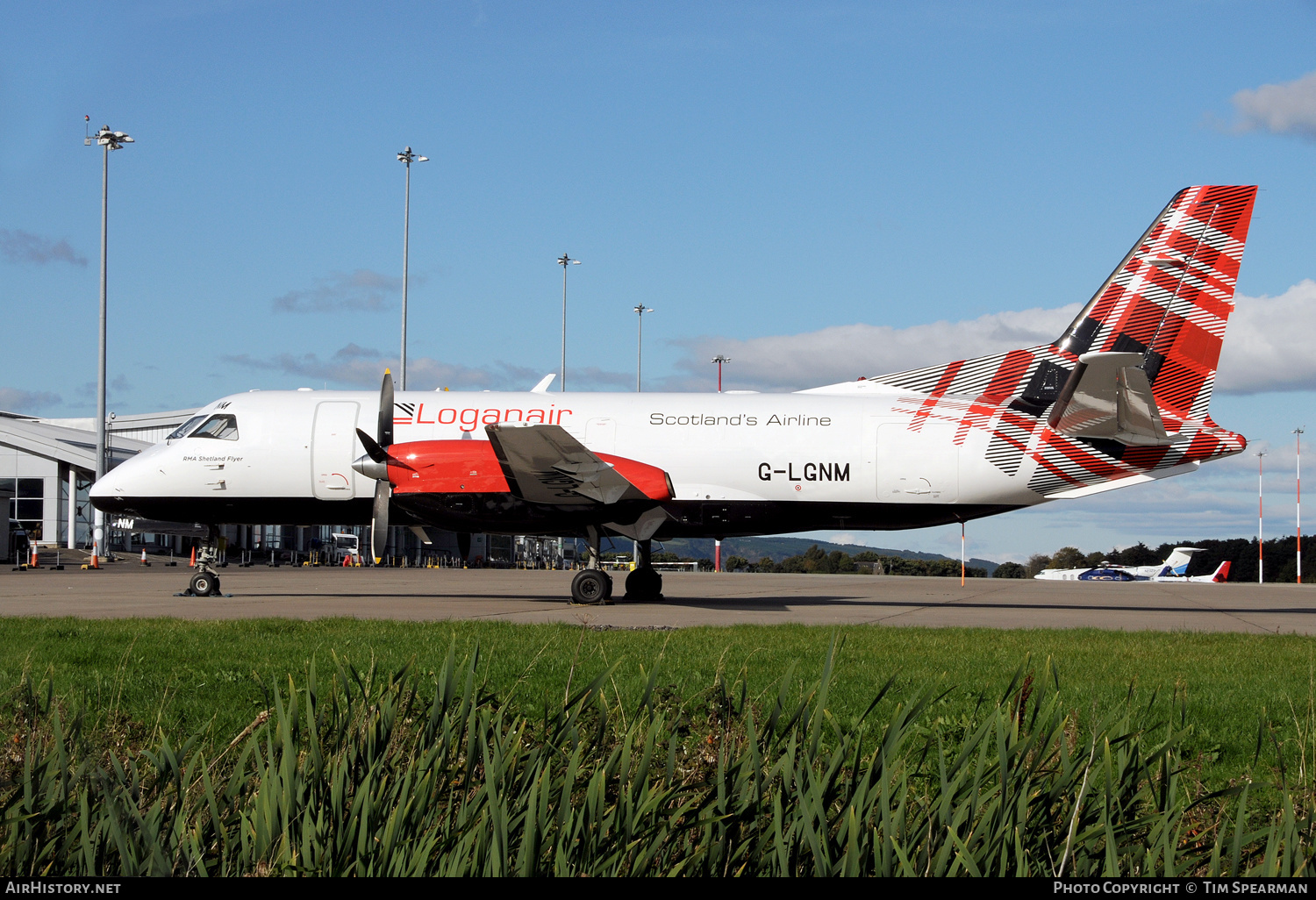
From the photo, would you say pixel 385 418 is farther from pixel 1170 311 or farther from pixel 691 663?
pixel 1170 311

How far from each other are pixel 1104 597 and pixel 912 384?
419 inches

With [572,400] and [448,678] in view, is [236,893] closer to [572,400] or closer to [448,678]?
[448,678]

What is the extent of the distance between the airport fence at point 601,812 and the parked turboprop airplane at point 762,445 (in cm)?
1461

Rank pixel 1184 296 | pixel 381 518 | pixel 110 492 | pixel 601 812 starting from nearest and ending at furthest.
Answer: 1. pixel 601 812
2. pixel 381 518
3. pixel 1184 296
4. pixel 110 492

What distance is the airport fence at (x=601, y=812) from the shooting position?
3.17 m

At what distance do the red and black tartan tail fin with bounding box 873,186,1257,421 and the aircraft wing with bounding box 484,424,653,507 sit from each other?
7785 mm

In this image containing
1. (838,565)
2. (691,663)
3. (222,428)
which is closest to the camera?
(691,663)

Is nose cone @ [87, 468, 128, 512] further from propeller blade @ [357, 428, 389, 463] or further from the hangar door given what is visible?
propeller blade @ [357, 428, 389, 463]

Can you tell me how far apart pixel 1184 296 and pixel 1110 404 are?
298 cm

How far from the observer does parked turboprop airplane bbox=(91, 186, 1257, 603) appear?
64.1 feet

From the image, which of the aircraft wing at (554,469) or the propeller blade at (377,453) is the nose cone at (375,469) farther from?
the aircraft wing at (554,469)

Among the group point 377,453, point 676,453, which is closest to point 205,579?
point 377,453

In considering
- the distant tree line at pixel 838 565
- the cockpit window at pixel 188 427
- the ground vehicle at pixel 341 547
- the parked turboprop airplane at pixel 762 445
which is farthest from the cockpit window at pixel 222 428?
the ground vehicle at pixel 341 547

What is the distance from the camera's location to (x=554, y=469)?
1922cm
